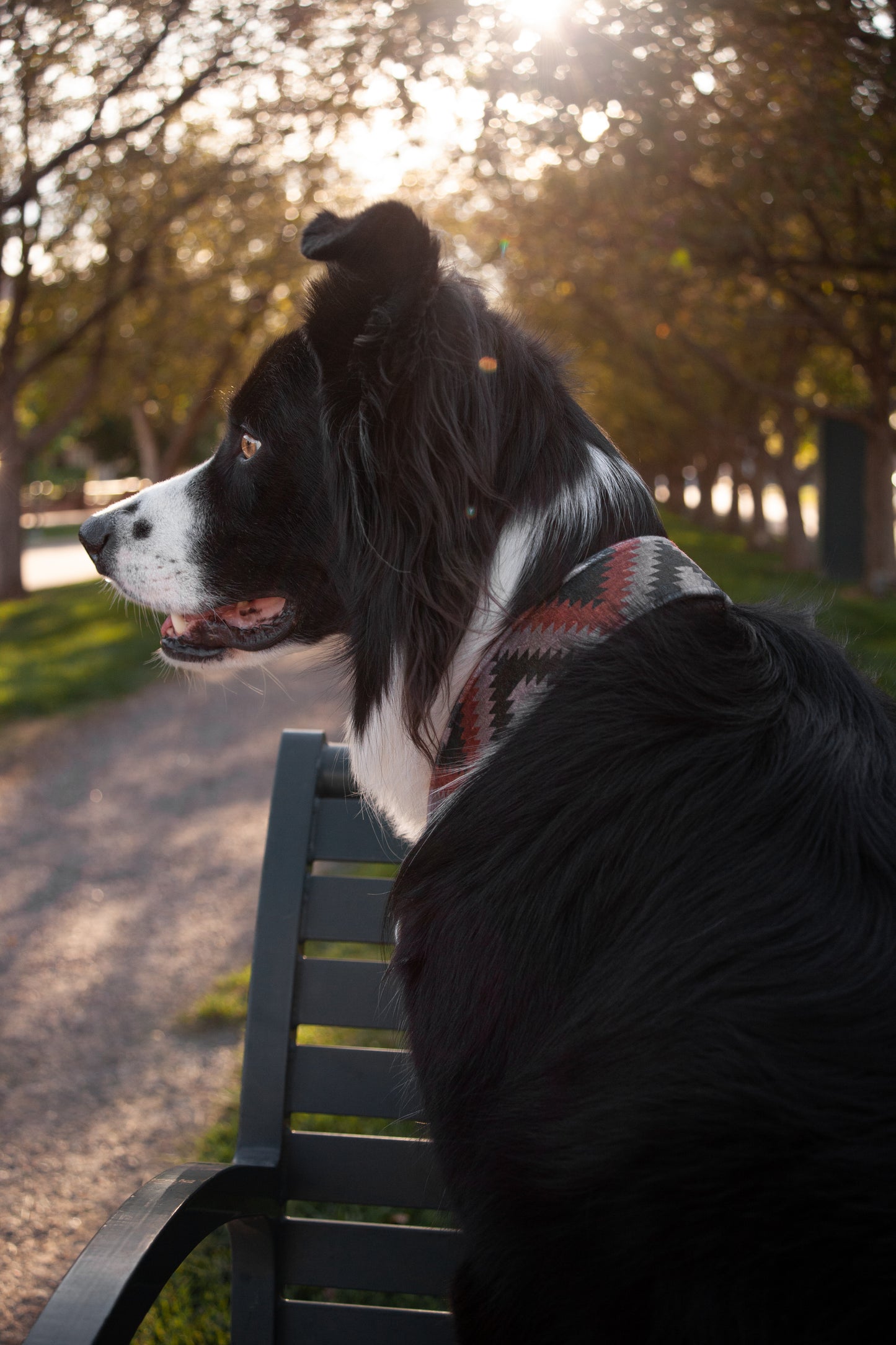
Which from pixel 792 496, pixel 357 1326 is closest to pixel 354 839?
pixel 357 1326

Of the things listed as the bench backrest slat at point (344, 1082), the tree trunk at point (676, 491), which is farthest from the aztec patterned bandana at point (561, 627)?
the tree trunk at point (676, 491)

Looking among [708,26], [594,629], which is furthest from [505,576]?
[708,26]

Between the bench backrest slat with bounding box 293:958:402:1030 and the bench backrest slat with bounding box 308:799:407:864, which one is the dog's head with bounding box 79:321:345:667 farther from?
the bench backrest slat with bounding box 293:958:402:1030

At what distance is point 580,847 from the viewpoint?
1498mm

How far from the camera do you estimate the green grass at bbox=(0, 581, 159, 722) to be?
32.7ft

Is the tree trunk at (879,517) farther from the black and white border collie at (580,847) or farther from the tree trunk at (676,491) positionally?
the tree trunk at (676,491)

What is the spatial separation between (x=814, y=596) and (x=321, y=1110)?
143 cm

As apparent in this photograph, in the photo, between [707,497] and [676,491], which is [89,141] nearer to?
[707,497]

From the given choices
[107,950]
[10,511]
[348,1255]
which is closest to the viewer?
[348,1255]

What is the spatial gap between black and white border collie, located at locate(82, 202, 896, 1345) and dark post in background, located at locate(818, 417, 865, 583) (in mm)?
16493

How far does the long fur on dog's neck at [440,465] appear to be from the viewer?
5.91 feet

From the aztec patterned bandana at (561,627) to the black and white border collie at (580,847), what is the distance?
1.1 inches

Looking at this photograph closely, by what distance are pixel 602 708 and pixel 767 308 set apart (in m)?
13.4

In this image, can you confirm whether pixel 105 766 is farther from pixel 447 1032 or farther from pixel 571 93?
pixel 447 1032
